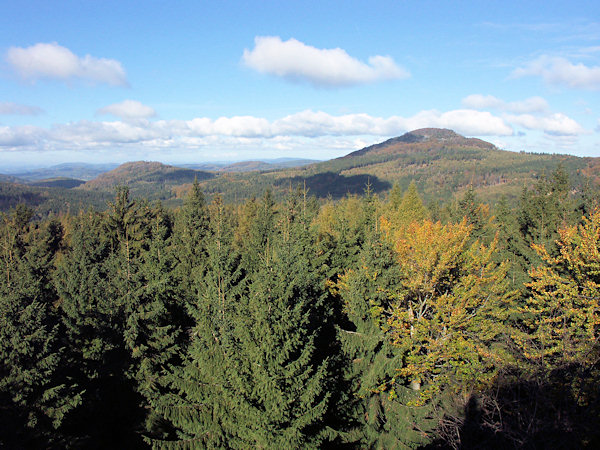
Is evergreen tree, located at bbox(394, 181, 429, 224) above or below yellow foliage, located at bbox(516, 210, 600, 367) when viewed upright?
above

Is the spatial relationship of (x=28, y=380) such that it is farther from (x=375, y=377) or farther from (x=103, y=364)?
(x=375, y=377)

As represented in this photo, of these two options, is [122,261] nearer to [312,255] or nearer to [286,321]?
[312,255]

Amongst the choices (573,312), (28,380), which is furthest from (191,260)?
(573,312)

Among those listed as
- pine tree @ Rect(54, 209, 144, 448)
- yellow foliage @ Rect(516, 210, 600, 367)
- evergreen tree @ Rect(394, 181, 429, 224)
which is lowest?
pine tree @ Rect(54, 209, 144, 448)

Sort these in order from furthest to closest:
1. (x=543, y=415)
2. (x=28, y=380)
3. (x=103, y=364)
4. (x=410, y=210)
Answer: (x=410, y=210)
(x=103, y=364)
(x=28, y=380)
(x=543, y=415)

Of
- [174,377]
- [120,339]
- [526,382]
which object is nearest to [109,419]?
[120,339]

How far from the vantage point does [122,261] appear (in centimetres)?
2002

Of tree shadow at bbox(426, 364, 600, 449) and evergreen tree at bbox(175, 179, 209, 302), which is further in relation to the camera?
evergreen tree at bbox(175, 179, 209, 302)

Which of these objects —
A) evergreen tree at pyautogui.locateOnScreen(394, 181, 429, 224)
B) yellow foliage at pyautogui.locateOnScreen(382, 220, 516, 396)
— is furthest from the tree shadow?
evergreen tree at pyautogui.locateOnScreen(394, 181, 429, 224)

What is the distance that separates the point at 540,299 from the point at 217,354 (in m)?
13.7

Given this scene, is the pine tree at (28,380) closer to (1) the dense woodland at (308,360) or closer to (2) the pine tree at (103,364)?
(1) the dense woodland at (308,360)

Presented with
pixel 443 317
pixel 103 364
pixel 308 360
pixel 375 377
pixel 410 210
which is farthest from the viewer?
pixel 410 210

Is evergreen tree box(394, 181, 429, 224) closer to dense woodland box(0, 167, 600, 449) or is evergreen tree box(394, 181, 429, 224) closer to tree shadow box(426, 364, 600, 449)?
dense woodland box(0, 167, 600, 449)

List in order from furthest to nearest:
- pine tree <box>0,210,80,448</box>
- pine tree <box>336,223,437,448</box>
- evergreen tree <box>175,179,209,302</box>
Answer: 1. evergreen tree <box>175,179,209,302</box>
2. pine tree <box>336,223,437,448</box>
3. pine tree <box>0,210,80,448</box>
